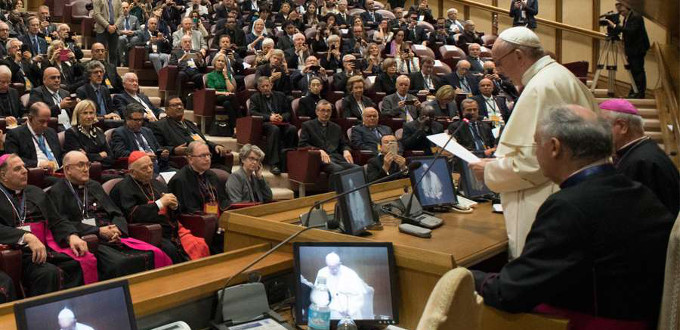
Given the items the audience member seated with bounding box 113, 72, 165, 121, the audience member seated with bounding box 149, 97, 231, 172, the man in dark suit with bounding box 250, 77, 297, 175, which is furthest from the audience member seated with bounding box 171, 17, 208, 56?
the audience member seated with bounding box 149, 97, 231, 172

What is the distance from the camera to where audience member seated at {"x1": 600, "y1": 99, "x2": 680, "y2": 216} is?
239 centimetres

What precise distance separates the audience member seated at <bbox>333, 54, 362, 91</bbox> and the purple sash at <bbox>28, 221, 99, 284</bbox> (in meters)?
4.35

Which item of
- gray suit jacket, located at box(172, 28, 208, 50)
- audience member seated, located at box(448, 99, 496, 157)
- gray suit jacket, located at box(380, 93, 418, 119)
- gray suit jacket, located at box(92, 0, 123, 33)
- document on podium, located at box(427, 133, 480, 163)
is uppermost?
gray suit jacket, located at box(92, 0, 123, 33)

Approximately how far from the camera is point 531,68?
93.1 inches

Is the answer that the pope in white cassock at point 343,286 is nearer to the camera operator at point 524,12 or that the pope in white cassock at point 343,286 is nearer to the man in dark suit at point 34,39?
the man in dark suit at point 34,39

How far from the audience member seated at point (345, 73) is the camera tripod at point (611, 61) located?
3506 mm

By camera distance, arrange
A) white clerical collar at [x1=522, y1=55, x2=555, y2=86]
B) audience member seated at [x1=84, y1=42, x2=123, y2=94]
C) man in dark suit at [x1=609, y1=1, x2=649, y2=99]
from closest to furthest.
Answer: white clerical collar at [x1=522, y1=55, x2=555, y2=86] → audience member seated at [x1=84, y1=42, x2=123, y2=94] → man in dark suit at [x1=609, y1=1, x2=649, y2=99]

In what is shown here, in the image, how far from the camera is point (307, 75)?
7.71 meters

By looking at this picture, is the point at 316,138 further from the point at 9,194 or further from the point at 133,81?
the point at 9,194

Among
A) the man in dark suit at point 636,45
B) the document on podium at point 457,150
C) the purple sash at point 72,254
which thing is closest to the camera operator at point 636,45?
the man in dark suit at point 636,45

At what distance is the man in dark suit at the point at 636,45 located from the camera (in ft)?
29.8

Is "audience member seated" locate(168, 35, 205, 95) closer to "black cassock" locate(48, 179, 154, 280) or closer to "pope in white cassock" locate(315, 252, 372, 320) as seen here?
"black cassock" locate(48, 179, 154, 280)

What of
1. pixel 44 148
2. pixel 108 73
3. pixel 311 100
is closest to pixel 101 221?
pixel 44 148

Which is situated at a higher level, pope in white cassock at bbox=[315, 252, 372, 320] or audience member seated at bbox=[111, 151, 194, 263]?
pope in white cassock at bbox=[315, 252, 372, 320]
